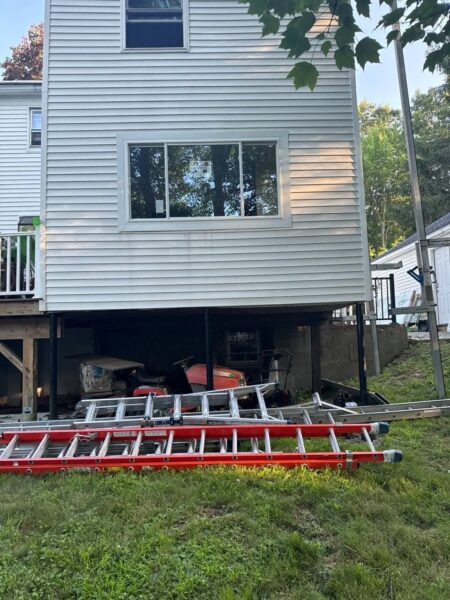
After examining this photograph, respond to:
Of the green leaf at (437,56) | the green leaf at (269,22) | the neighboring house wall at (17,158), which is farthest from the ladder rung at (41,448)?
the neighboring house wall at (17,158)

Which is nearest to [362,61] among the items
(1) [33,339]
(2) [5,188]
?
(1) [33,339]

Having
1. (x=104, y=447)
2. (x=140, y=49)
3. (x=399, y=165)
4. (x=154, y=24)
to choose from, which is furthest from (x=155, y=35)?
(x=399, y=165)

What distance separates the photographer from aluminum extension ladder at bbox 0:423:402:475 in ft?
12.1

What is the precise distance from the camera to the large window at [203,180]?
6.67 m

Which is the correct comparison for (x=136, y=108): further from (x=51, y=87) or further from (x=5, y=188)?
(x=5, y=188)

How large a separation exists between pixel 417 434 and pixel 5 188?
37.8 ft

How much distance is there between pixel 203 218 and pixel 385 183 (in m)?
28.1

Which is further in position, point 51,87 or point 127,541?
point 51,87

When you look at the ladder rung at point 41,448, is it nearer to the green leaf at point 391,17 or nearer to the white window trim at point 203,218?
the white window trim at point 203,218

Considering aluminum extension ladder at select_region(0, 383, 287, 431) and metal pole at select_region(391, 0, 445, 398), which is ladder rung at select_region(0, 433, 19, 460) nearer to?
aluminum extension ladder at select_region(0, 383, 287, 431)

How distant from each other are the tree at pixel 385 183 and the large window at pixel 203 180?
25.1 meters

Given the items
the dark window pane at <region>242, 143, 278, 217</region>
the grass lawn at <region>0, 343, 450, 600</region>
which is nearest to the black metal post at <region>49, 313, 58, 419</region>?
the grass lawn at <region>0, 343, 450, 600</region>

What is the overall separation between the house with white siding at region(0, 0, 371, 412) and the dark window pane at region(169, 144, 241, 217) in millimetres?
16

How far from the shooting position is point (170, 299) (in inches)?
259
